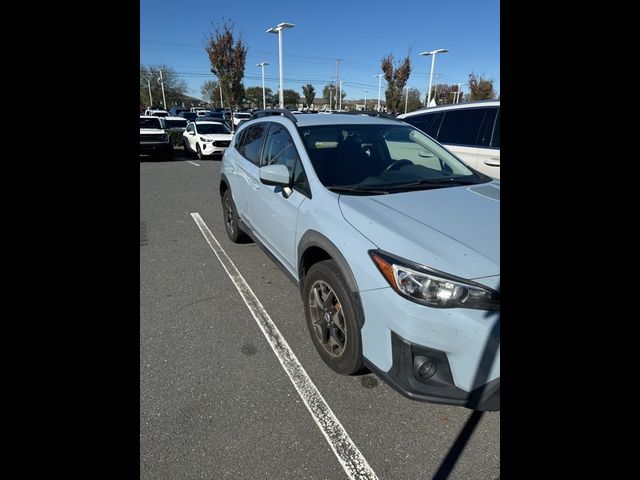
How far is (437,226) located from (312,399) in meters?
1.30

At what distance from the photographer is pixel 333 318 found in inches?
97.3

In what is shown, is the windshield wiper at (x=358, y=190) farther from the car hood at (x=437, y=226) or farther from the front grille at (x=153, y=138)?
the front grille at (x=153, y=138)

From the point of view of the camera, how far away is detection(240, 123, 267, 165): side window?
420 cm

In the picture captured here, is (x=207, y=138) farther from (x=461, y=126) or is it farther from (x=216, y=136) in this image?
(x=461, y=126)

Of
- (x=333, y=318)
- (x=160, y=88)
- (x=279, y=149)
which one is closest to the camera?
(x=333, y=318)

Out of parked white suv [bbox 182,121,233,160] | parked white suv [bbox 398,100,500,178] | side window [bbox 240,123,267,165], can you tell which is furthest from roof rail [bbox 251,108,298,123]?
parked white suv [bbox 182,121,233,160]

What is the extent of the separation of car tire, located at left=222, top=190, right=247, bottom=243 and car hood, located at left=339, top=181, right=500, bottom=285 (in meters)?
2.64

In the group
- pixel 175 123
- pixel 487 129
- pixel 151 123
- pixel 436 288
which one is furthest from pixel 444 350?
pixel 175 123

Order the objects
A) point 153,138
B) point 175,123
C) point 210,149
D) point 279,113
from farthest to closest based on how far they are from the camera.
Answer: point 175,123 < point 210,149 < point 153,138 < point 279,113

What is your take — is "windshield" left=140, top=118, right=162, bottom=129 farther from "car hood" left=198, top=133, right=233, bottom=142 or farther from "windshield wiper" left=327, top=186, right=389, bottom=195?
"windshield wiper" left=327, top=186, right=389, bottom=195

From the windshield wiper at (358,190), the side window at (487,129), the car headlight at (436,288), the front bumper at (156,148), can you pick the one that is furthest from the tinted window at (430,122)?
the front bumper at (156,148)

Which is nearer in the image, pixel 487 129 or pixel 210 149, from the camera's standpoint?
pixel 487 129
